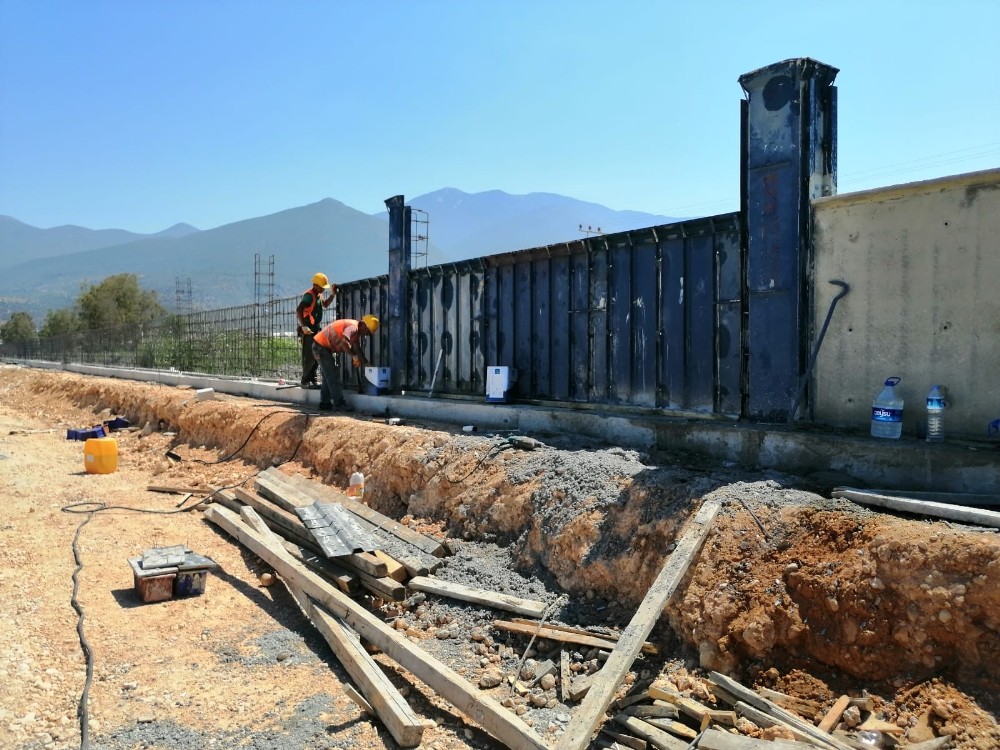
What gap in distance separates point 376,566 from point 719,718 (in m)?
3.42

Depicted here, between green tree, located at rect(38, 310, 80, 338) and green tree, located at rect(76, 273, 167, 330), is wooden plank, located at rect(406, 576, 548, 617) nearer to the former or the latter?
green tree, located at rect(76, 273, 167, 330)

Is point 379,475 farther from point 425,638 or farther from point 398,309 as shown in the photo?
point 398,309

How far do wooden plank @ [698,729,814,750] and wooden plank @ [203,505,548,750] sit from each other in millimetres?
879

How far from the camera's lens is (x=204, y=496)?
10766 millimetres

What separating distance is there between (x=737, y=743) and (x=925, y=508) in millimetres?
2014

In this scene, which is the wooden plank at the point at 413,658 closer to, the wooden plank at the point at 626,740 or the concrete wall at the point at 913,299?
the wooden plank at the point at 626,740

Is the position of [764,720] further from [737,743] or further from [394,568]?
[394,568]

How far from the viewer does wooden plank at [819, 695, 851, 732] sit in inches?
143

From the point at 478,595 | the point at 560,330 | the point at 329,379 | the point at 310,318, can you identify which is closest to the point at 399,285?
the point at 310,318

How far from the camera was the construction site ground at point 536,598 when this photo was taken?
3.84 meters

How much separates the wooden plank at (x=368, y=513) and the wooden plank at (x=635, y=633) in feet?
10.1

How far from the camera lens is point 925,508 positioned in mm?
4371

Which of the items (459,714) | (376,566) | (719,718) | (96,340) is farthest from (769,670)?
(96,340)

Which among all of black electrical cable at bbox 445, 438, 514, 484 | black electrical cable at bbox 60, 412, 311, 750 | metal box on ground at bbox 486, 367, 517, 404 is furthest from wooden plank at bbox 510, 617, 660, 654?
metal box on ground at bbox 486, 367, 517, 404
